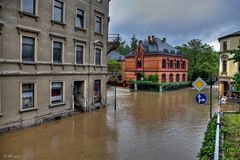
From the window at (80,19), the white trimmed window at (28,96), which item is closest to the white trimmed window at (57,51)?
the white trimmed window at (28,96)

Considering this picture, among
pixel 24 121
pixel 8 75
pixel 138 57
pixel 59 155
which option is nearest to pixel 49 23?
pixel 8 75

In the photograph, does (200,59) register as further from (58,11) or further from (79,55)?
(58,11)

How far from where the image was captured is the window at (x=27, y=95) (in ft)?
50.9

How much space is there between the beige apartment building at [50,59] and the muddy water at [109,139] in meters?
1.42

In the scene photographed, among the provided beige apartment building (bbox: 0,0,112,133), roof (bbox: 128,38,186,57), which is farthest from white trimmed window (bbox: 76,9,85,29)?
roof (bbox: 128,38,186,57)

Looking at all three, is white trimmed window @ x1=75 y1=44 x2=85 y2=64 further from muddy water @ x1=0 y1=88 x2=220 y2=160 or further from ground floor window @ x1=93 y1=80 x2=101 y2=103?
muddy water @ x1=0 y1=88 x2=220 y2=160

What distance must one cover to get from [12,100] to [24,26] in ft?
15.4

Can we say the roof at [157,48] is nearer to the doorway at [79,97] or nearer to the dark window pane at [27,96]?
the doorway at [79,97]

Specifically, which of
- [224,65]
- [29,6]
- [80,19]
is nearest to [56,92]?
[29,6]

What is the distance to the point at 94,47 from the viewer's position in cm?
2259

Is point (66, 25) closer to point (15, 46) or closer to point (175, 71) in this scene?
point (15, 46)

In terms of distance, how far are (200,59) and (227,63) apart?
1118 inches

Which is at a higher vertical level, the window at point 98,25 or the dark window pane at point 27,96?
the window at point 98,25

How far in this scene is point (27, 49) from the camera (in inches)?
620
